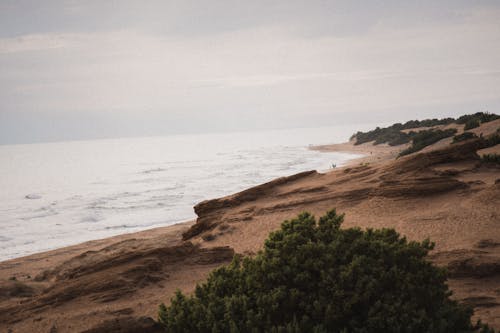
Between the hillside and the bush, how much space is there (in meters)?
1.37

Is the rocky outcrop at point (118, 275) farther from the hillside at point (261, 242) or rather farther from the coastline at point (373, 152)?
the coastline at point (373, 152)

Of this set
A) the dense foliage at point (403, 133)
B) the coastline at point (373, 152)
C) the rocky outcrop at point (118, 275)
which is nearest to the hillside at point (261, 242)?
the rocky outcrop at point (118, 275)

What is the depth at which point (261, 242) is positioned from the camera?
11.6 m

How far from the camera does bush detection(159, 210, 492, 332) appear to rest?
4.82 metres

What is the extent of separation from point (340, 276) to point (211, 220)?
31.4 ft

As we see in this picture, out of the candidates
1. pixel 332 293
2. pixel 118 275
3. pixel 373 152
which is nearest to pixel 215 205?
pixel 118 275

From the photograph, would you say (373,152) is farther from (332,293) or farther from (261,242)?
(332,293)

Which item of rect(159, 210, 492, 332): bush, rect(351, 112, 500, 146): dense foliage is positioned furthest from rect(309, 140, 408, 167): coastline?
rect(159, 210, 492, 332): bush

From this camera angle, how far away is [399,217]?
38.7 ft

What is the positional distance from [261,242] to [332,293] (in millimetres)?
6597

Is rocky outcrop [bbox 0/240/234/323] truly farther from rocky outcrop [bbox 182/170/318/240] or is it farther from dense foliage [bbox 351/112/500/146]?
dense foliage [bbox 351/112/500/146]

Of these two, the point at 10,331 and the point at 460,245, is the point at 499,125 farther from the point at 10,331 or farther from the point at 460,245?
the point at 10,331

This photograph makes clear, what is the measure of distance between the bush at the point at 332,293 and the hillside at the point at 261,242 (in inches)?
53.9

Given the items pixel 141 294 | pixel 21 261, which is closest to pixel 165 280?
pixel 141 294
